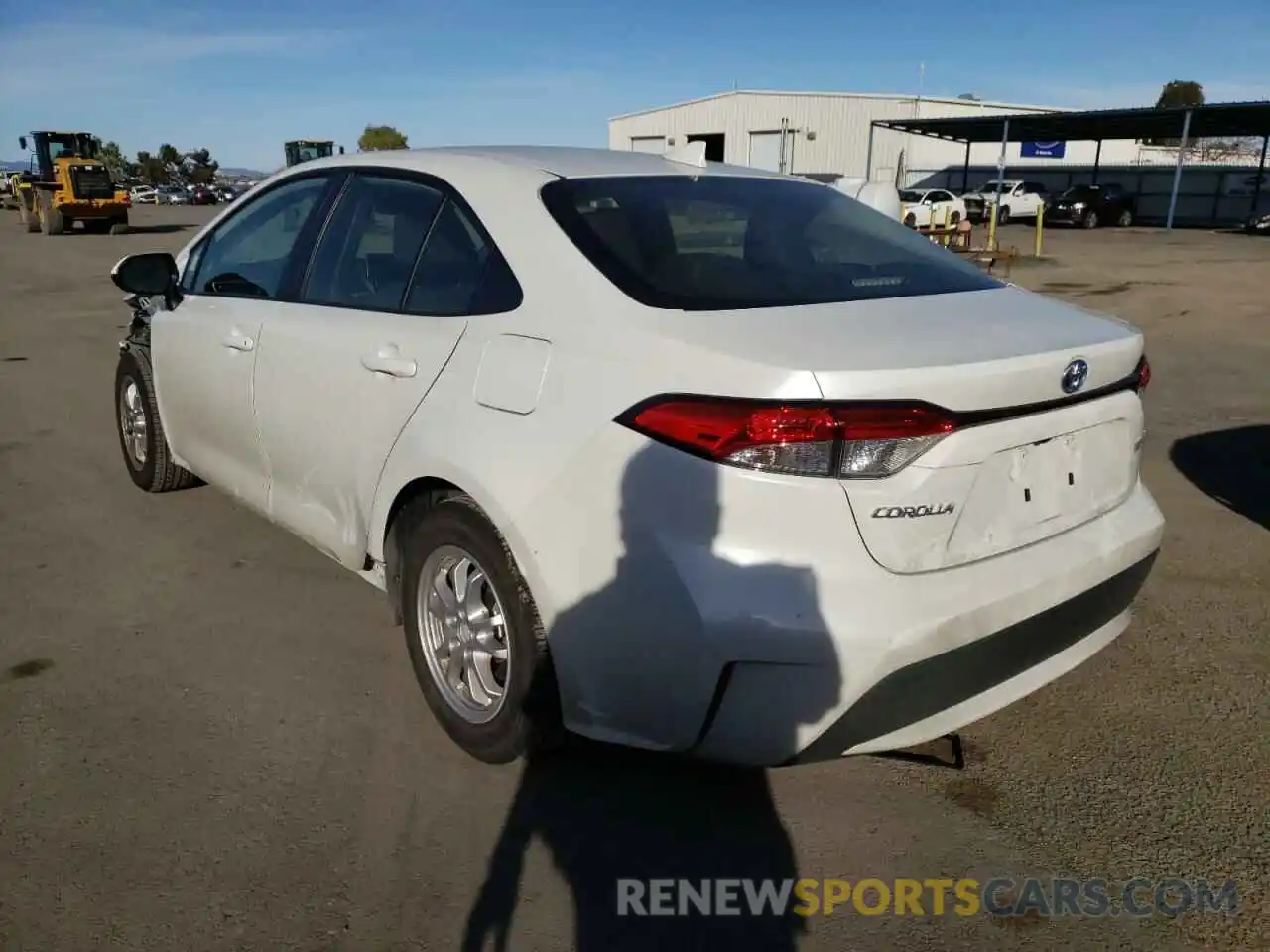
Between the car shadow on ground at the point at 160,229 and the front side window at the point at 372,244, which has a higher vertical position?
the front side window at the point at 372,244

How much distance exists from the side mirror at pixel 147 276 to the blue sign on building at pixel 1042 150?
55206 mm

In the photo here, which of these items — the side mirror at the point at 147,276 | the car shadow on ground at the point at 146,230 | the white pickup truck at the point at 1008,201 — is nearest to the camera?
the side mirror at the point at 147,276

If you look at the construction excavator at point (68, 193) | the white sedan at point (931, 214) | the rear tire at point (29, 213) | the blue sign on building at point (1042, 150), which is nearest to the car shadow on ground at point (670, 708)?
the white sedan at point (931, 214)

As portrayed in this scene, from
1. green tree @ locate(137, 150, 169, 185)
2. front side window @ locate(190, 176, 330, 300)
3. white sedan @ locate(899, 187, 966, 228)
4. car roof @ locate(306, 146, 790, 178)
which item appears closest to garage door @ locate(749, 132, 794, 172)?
white sedan @ locate(899, 187, 966, 228)

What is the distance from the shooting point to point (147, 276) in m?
4.25

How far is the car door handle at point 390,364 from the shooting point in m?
2.89

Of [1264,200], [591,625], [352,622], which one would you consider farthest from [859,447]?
[1264,200]

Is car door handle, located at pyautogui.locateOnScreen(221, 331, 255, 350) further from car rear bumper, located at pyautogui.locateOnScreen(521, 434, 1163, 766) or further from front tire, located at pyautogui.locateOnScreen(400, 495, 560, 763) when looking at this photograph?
car rear bumper, located at pyautogui.locateOnScreen(521, 434, 1163, 766)

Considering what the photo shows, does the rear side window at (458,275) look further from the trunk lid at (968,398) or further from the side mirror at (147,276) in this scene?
the side mirror at (147,276)

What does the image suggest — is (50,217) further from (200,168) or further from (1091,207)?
(200,168)

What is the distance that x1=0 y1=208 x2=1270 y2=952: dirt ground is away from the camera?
7.64 feet

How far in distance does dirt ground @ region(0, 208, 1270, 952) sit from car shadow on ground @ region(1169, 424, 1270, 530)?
Result: 0.81m

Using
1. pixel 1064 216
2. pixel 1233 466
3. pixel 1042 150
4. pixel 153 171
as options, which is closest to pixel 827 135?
pixel 1042 150

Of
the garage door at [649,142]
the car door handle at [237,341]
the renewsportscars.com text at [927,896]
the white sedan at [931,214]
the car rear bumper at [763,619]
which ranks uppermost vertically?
the garage door at [649,142]
